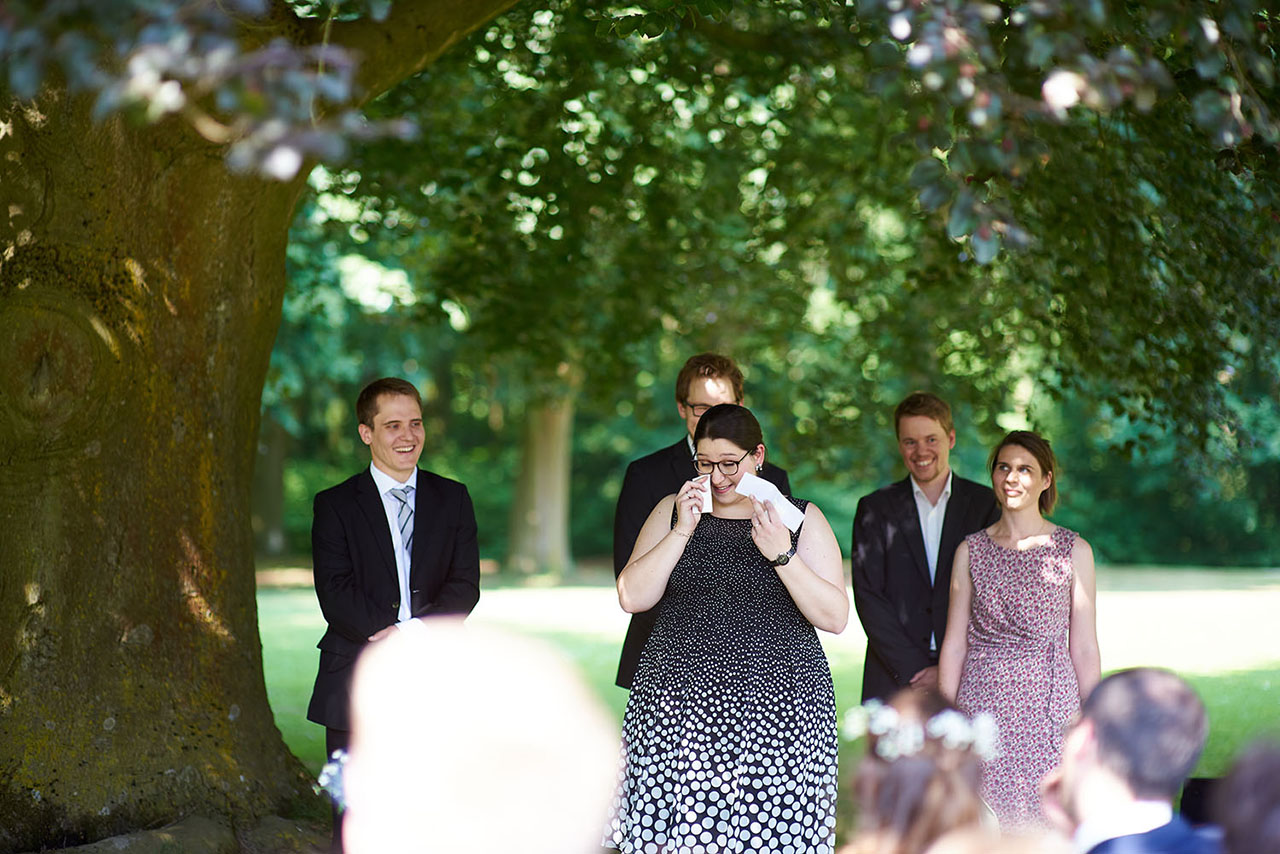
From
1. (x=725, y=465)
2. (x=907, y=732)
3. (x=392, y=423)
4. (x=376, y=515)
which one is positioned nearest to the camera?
(x=907, y=732)

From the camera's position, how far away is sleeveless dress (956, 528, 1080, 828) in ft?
18.0

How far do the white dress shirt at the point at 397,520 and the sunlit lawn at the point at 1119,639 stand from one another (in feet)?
2.29

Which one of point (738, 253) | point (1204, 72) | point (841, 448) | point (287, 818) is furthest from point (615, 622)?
point (1204, 72)

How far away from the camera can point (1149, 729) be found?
2713 millimetres

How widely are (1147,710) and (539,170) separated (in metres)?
8.94

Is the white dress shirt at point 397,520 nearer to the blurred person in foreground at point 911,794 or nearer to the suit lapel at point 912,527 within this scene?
the suit lapel at point 912,527

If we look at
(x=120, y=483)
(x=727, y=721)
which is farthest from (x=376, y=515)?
(x=727, y=721)

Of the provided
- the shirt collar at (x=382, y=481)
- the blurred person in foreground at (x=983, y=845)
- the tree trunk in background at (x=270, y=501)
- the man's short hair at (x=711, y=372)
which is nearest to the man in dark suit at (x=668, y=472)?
the man's short hair at (x=711, y=372)

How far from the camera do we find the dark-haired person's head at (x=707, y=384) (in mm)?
5848

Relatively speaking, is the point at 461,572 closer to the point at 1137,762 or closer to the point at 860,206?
the point at 1137,762

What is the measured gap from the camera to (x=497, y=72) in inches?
449

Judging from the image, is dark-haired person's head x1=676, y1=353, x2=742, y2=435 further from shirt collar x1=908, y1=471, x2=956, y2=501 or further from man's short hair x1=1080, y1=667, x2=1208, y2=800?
man's short hair x1=1080, y1=667, x2=1208, y2=800

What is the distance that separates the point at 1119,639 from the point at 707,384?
41.5 feet

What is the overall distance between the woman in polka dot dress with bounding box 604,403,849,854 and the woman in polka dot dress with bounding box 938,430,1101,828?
81cm
